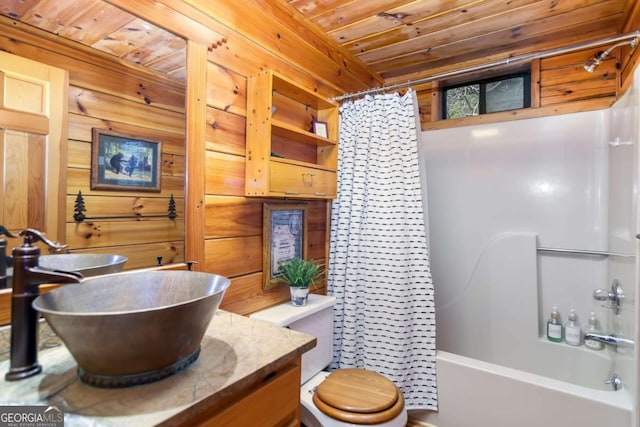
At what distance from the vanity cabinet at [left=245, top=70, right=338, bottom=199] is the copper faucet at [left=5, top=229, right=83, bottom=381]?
2.81 feet

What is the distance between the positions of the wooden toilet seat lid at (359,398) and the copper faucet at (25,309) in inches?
39.9

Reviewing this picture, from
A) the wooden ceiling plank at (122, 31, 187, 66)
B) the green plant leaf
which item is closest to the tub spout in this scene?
the green plant leaf

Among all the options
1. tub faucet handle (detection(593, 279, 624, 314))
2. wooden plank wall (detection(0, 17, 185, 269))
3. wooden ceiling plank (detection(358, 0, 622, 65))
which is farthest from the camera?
wooden ceiling plank (detection(358, 0, 622, 65))

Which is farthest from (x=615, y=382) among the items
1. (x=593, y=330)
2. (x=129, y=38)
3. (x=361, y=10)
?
(x=129, y=38)

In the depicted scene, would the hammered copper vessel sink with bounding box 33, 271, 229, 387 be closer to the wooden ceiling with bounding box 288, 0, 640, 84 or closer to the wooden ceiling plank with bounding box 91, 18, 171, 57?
the wooden ceiling plank with bounding box 91, 18, 171, 57

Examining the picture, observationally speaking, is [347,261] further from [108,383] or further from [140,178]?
[108,383]

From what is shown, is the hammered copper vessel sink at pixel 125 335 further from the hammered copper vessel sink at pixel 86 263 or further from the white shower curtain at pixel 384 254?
the white shower curtain at pixel 384 254

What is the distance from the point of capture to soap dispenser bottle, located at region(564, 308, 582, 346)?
194cm

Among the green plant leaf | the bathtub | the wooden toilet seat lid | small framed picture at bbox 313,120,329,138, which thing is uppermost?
small framed picture at bbox 313,120,329,138

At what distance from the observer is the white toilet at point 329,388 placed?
129cm

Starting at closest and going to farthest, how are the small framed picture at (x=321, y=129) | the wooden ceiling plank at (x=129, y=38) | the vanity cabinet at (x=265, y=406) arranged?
the vanity cabinet at (x=265, y=406)
the wooden ceiling plank at (x=129, y=38)
the small framed picture at (x=321, y=129)

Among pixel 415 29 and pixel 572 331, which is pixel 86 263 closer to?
pixel 415 29

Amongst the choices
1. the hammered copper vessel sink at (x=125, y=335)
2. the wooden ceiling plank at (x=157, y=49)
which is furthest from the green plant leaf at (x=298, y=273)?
the wooden ceiling plank at (x=157, y=49)

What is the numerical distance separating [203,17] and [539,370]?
2.62 meters
